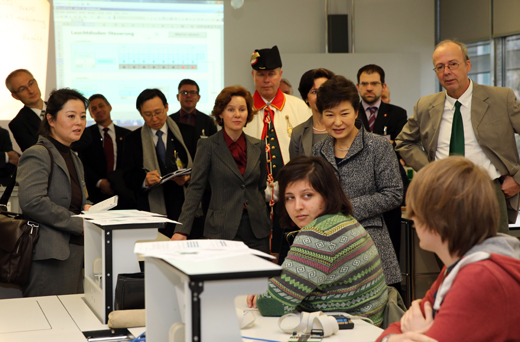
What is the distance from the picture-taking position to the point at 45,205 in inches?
96.2

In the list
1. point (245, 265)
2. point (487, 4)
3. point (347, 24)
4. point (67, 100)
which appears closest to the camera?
point (245, 265)

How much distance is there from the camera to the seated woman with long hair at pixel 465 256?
42.2 inches

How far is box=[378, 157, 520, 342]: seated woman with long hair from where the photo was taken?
107 cm

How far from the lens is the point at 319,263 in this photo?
1.68 metres

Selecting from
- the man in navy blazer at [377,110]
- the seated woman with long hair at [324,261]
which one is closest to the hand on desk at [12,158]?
the man in navy blazer at [377,110]

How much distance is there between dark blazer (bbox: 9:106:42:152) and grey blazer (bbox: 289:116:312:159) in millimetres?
2264

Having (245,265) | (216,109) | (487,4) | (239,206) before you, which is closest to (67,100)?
(216,109)

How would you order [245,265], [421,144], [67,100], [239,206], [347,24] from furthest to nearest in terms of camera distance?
[347,24]
[421,144]
[239,206]
[67,100]
[245,265]

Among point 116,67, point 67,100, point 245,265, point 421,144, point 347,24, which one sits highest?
point 347,24

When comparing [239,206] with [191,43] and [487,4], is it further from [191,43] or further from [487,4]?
[487,4]

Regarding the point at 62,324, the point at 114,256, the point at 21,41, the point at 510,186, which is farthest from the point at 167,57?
the point at 62,324

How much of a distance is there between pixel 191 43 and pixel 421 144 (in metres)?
3.37

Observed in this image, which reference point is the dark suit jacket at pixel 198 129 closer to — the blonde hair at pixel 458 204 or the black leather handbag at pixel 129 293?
the black leather handbag at pixel 129 293

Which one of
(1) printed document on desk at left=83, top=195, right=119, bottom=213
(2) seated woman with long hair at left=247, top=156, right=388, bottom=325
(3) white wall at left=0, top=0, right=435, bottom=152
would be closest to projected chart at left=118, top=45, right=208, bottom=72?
(3) white wall at left=0, top=0, right=435, bottom=152
